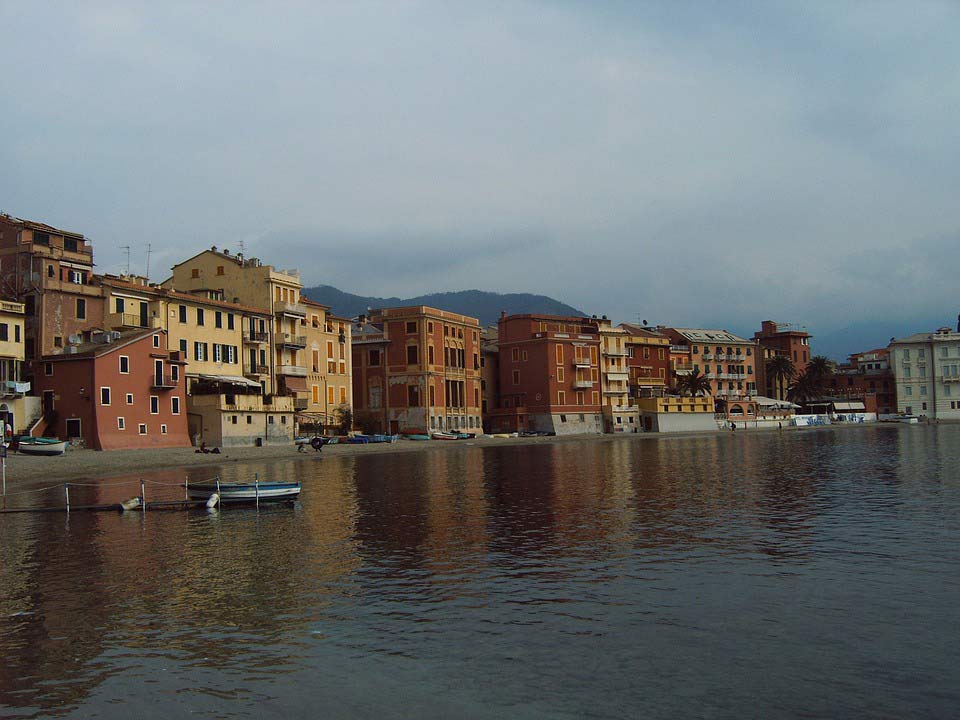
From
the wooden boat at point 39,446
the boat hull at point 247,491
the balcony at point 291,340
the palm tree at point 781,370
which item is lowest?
the boat hull at point 247,491

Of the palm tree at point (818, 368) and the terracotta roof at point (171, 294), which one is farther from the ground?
the terracotta roof at point (171, 294)

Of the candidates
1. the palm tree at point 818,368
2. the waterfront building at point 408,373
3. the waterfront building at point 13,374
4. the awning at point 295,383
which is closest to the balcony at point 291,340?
the awning at point 295,383

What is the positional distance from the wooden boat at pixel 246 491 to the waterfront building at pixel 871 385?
16167 centimetres

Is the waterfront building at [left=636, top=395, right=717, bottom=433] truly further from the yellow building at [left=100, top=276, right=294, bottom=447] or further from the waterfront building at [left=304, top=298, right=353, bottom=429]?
the yellow building at [left=100, top=276, right=294, bottom=447]

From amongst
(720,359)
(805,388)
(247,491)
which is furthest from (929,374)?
(247,491)

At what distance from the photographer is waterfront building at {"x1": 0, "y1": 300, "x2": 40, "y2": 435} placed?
65750mm

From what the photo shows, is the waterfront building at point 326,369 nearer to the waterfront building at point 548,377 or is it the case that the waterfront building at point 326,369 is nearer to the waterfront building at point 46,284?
the waterfront building at point 46,284

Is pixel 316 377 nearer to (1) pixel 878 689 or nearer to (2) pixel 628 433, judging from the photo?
(2) pixel 628 433

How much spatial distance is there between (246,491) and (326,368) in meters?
62.1

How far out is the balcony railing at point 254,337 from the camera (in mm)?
88619

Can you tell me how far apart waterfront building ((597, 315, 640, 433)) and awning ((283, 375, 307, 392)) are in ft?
188

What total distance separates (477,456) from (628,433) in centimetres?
5903

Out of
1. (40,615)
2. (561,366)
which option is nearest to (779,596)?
(40,615)

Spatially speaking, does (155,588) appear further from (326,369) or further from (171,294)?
(326,369)
